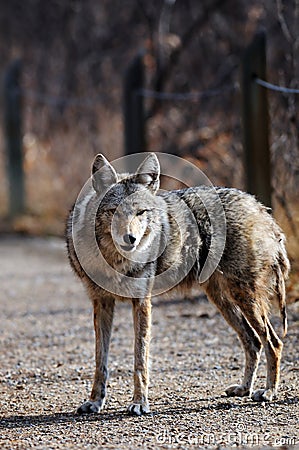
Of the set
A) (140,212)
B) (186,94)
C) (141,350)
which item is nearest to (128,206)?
(140,212)

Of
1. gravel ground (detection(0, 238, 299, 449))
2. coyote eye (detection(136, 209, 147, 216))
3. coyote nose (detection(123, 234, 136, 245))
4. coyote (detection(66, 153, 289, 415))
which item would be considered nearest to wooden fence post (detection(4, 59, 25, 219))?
gravel ground (detection(0, 238, 299, 449))

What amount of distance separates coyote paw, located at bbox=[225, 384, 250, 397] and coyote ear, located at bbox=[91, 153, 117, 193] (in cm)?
124

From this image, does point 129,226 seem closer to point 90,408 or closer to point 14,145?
point 90,408

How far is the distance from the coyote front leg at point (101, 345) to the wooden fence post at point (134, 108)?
4.84 metres

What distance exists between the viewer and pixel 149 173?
15.0 ft

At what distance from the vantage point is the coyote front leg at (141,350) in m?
4.27

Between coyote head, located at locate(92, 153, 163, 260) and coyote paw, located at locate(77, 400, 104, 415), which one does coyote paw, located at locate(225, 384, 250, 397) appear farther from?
coyote head, located at locate(92, 153, 163, 260)

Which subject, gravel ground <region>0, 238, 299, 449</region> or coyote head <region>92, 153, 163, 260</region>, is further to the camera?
coyote head <region>92, 153, 163, 260</region>

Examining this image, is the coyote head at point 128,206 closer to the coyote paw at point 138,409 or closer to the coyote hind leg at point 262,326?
the coyote hind leg at point 262,326

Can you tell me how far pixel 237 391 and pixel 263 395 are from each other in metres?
0.17

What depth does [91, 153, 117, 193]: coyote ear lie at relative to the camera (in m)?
4.46

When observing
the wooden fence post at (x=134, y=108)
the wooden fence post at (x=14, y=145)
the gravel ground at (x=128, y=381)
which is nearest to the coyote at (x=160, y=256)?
the gravel ground at (x=128, y=381)

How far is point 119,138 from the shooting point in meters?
11.4

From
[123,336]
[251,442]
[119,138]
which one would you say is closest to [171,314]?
[123,336]
